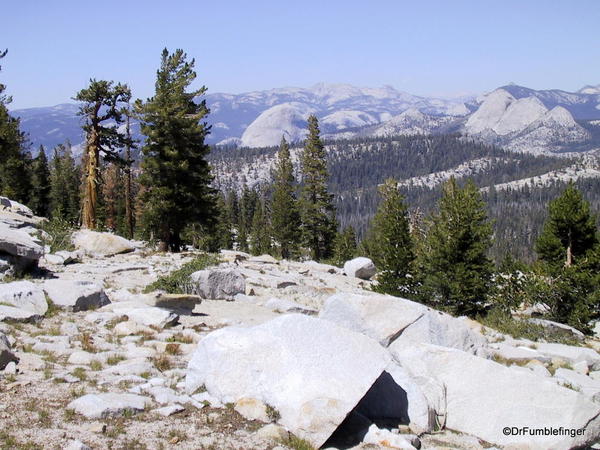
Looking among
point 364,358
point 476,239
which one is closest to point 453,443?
point 364,358

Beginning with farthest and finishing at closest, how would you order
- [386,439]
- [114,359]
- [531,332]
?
[531,332], [114,359], [386,439]

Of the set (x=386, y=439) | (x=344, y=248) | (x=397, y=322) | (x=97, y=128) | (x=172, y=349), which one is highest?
(x=97, y=128)

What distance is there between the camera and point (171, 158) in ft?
97.0

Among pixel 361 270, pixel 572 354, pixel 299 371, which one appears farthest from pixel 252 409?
pixel 361 270

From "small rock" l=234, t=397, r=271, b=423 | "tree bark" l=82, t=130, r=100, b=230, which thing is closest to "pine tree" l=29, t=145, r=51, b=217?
"tree bark" l=82, t=130, r=100, b=230

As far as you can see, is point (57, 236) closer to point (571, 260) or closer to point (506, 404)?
point (506, 404)

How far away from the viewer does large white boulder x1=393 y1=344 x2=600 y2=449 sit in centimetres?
771

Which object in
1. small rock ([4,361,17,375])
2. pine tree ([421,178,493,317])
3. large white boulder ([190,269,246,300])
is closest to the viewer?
small rock ([4,361,17,375])

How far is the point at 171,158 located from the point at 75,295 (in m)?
17.8

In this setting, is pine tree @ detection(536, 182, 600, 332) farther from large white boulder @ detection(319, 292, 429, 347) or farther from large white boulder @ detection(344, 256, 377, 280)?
large white boulder @ detection(319, 292, 429, 347)

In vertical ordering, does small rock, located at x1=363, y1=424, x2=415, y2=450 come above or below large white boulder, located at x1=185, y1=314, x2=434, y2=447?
below

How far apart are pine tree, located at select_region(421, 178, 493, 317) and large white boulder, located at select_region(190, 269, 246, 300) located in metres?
13.4

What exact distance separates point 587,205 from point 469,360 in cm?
2520

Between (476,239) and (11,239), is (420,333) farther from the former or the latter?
(476,239)
